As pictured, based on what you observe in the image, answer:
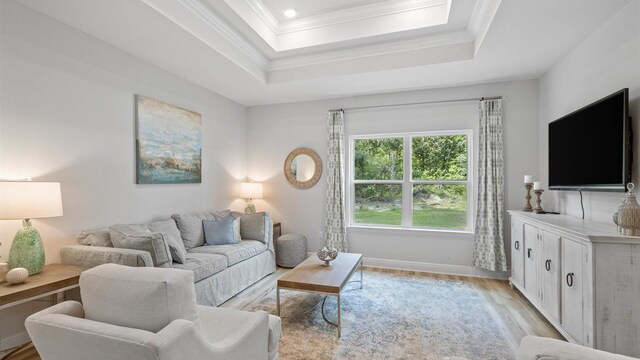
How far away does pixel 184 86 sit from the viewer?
397 cm

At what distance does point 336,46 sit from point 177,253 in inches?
116

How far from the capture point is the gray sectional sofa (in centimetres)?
247

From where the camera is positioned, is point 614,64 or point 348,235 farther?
point 348,235

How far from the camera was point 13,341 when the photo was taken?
89.7 inches

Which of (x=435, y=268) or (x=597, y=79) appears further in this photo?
(x=435, y=268)

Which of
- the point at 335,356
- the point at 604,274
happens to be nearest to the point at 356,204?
the point at 335,356

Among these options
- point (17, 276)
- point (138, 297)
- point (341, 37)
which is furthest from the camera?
point (341, 37)

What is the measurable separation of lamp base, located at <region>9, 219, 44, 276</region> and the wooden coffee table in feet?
6.06

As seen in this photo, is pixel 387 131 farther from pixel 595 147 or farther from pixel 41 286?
pixel 41 286

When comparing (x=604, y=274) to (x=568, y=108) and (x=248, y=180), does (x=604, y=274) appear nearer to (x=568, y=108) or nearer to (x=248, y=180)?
(x=568, y=108)

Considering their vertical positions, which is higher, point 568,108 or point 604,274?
point 568,108

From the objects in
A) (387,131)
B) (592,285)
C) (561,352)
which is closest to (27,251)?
(561,352)

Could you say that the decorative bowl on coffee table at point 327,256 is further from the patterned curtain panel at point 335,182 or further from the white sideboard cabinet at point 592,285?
the white sideboard cabinet at point 592,285

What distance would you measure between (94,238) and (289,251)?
8.18 feet
